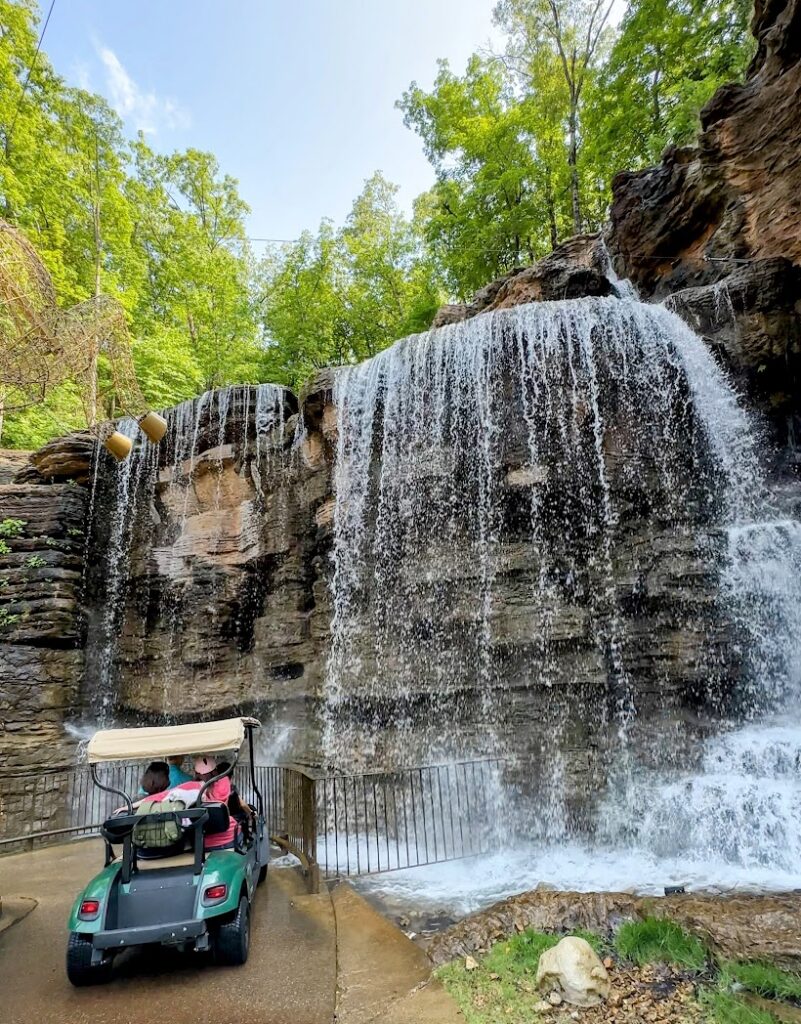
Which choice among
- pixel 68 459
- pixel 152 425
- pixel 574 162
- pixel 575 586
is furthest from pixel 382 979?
pixel 574 162

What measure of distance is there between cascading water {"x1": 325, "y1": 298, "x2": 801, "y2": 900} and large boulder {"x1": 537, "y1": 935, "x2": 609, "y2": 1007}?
3049 mm

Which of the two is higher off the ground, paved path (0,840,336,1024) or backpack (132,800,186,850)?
backpack (132,800,186,850)

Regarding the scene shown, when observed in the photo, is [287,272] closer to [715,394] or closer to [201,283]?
[201,283]

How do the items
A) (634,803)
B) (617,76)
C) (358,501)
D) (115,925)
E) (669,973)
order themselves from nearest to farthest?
(669,973), (115,925), (634,803), (358,501), (617,76)

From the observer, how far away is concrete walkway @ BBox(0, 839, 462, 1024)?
3.96 metres

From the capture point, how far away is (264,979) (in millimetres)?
4406

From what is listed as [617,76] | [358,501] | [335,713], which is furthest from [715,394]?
[617,76]

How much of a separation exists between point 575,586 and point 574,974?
624 cm

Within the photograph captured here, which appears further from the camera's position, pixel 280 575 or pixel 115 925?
pixel 280 575

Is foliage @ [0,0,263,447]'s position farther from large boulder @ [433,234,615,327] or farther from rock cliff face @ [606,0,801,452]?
rock cliff face @ [606,0,801,452]

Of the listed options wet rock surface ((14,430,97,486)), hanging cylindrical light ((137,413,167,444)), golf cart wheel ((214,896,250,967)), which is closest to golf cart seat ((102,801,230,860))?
golf cart wheel ((214,896,250,967))

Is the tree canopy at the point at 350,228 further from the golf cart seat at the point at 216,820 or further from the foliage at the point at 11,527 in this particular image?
the golf cart seat at the point at 216,820

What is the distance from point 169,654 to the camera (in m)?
13.0

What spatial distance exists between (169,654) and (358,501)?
5359 mm
